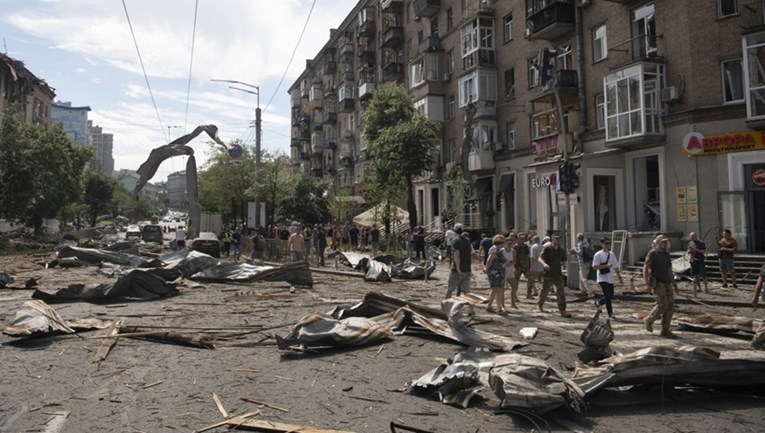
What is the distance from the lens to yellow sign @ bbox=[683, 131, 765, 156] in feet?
63.6

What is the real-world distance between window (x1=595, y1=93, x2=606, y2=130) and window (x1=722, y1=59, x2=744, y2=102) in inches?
224

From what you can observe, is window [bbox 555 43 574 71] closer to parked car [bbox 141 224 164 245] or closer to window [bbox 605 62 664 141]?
window [bbox 605 62 664 141]

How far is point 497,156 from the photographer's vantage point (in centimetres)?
3322

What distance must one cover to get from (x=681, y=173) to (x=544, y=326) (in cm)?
1441

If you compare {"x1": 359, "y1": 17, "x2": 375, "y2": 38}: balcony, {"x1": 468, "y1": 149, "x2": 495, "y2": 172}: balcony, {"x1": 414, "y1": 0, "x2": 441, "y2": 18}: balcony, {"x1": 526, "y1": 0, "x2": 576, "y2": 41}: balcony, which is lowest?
{"x1": 468, "y1": 149, "x2": 495, "y2": 172}: balcony

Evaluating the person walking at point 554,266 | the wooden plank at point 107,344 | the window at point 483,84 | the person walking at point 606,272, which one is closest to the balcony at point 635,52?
the window at point 483,84

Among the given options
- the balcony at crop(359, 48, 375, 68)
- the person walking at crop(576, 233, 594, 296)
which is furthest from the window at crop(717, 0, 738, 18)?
the balcony at crop(359, 48, 375, 68)

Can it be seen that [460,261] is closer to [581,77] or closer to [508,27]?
[581,77]

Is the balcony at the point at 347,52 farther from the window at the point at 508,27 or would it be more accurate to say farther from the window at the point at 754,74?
the window at the point at 754,74

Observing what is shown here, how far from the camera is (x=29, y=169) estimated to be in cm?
3416

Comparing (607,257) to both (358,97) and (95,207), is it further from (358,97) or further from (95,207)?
(95,207)

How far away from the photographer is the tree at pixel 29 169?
111 feet

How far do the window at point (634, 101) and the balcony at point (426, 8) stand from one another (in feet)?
61.6

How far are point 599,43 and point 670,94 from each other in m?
5.70
